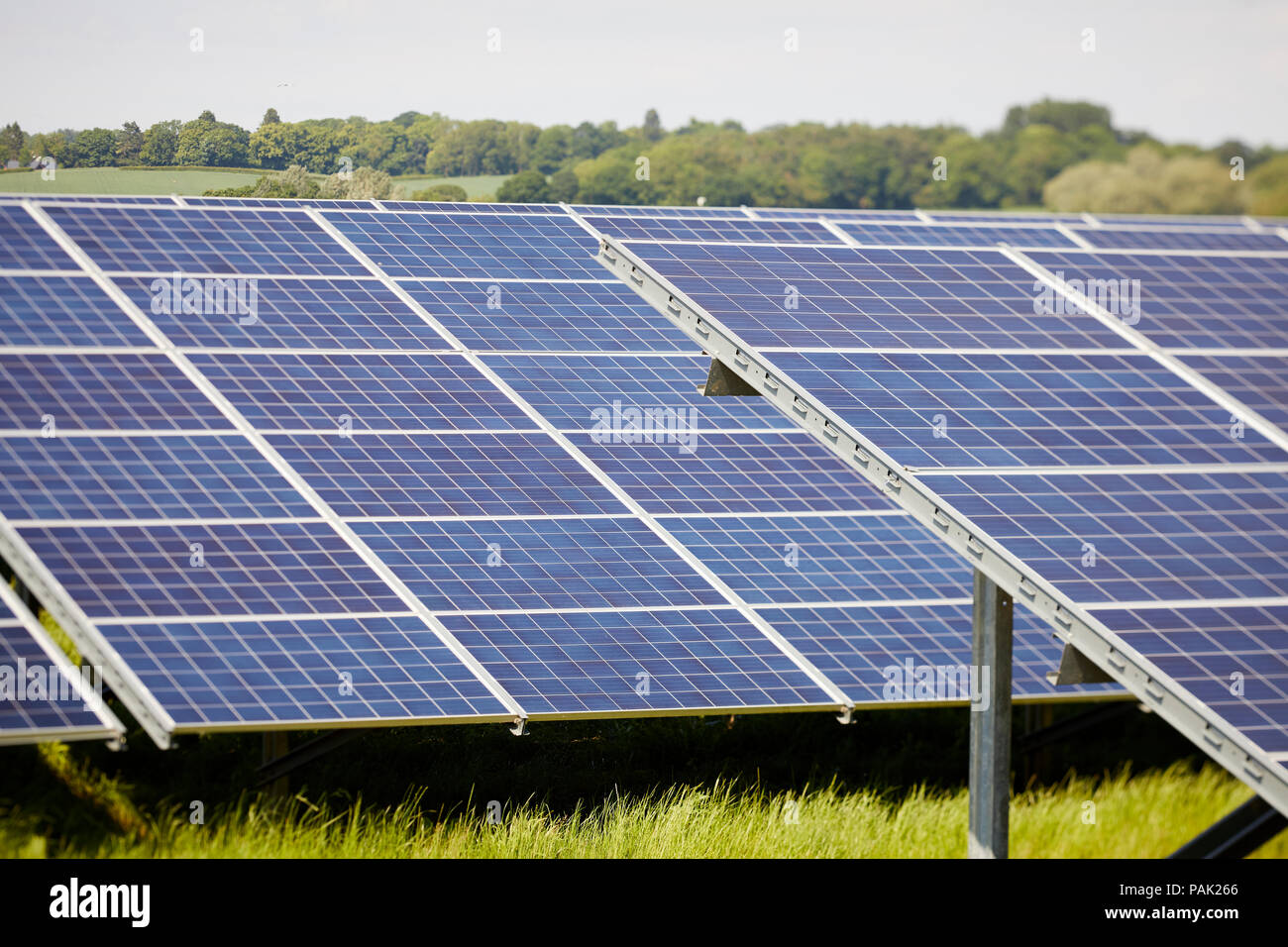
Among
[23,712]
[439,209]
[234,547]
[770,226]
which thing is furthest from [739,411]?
[23,712]

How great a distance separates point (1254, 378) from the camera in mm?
13898

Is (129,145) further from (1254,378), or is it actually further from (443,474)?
(1254,378)

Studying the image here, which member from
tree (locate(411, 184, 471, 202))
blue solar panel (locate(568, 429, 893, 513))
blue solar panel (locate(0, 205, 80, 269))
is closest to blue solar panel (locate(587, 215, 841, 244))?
blue solar panel (locate(568, 429, 893, 513))

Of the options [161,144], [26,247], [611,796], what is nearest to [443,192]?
[161,144]

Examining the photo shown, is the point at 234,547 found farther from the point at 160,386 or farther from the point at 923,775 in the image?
the point at 923,775

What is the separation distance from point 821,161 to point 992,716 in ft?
232

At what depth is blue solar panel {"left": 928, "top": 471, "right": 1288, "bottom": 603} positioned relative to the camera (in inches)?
428

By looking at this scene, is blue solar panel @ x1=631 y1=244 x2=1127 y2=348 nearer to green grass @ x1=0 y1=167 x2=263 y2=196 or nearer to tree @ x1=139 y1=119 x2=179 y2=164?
green grass @ x1=0 y1=167 x2=263 y2=196

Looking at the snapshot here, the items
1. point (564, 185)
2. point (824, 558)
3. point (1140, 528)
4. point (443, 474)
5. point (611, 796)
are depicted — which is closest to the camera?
point (1140, 528)

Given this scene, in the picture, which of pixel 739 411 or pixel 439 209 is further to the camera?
pixel 439 209

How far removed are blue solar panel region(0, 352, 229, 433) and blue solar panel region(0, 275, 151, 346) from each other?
41cm

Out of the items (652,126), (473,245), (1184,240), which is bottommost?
(1184,240)
